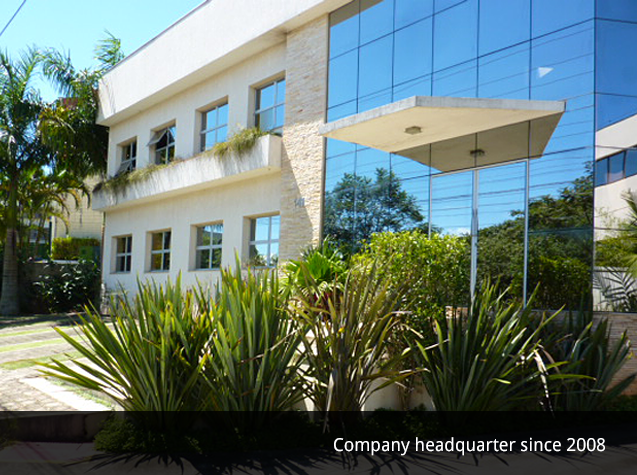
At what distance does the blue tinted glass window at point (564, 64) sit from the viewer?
8.05 meters

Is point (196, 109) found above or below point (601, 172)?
above

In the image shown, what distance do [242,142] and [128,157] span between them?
862 centimetres

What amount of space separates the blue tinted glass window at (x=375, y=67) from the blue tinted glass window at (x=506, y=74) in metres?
2.11

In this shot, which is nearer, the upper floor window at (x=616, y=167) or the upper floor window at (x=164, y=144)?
the upper floor window at (x=616, y=167)

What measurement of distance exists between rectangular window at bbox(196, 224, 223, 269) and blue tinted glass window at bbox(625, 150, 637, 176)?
9957mm

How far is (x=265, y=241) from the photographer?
13508mm

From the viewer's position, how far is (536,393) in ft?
19.0

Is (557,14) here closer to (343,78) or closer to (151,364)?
(343,78)

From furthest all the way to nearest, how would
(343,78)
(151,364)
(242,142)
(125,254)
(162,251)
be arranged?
(125,254) < (162,251) < (242,142) < (343,78) < (151,364)

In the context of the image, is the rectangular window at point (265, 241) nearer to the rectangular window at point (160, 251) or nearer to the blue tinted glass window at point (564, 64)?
the rectangular window at point (160, 251)

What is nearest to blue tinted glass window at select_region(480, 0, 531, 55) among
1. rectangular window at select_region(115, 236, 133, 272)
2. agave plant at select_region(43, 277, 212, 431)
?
agave plant at select_region(43, 277, 212, 431)

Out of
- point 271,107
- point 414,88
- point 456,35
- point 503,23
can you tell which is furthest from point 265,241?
point 503,23

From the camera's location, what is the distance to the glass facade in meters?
7.98

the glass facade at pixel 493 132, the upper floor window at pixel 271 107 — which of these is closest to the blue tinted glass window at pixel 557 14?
the glass facade at pixel 493 132
